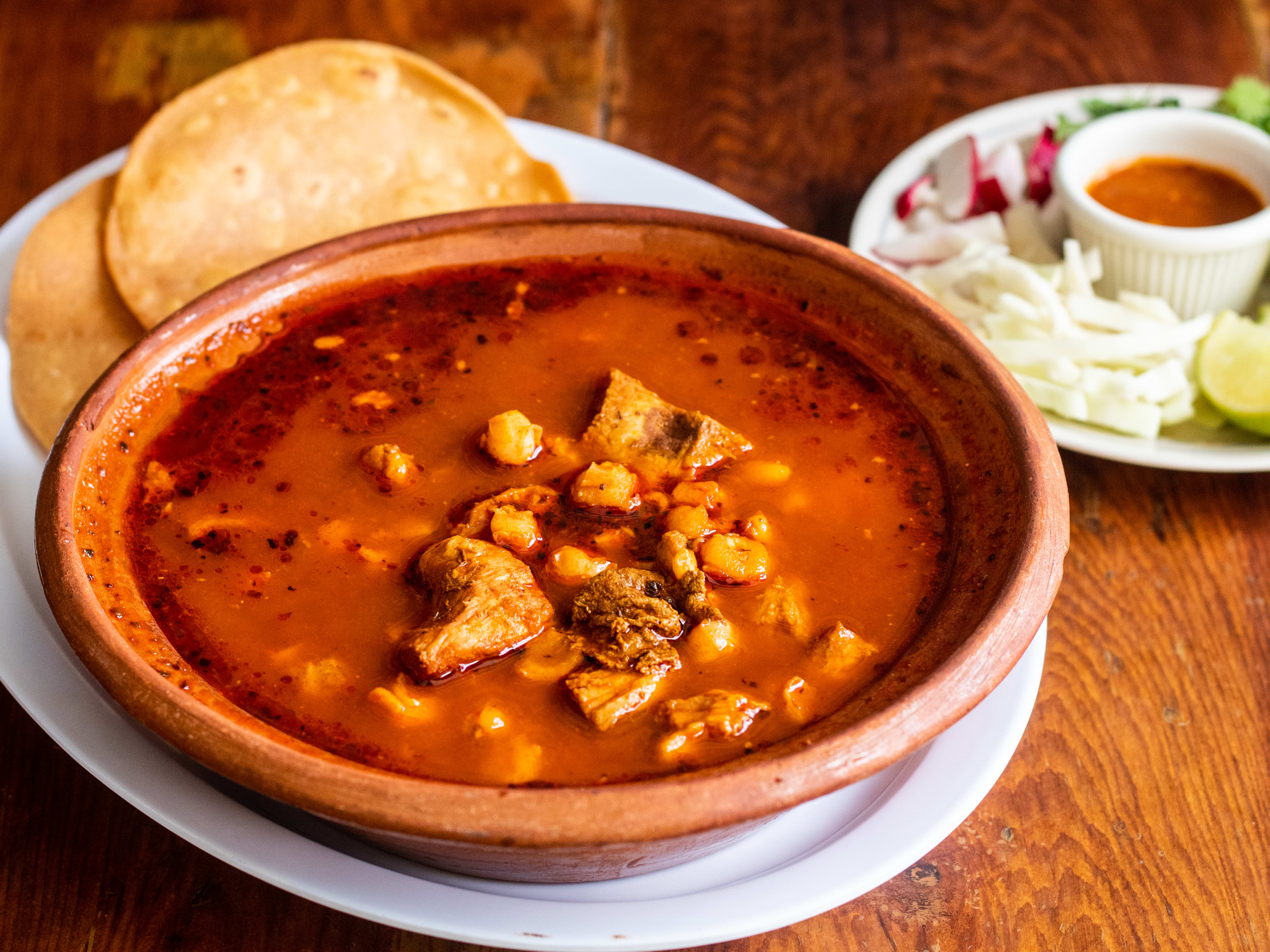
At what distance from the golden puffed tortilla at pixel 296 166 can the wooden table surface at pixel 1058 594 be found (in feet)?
2.69

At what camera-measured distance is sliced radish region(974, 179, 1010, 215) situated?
400 cm

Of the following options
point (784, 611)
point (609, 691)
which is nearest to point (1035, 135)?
point (784, 611)

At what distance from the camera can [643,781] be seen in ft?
6.44

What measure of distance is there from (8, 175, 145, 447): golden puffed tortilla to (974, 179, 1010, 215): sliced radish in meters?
2.62

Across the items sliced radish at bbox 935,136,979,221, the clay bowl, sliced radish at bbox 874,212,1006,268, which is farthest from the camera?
sliced radish at bbox 935,136,979,221

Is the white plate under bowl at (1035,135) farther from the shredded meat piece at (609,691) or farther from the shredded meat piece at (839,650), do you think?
the shredded meat piece at (609,691)

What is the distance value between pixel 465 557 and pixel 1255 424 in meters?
2.15

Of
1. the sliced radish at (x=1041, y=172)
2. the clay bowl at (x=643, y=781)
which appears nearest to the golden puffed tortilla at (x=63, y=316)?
the clay bowl at (x=643, y=781)

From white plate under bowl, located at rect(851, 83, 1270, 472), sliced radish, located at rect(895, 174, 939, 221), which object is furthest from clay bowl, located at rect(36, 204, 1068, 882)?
sliced radish, located at rect(895, 174, 939, 221)

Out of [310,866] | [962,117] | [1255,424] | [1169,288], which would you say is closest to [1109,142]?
[1169,288]

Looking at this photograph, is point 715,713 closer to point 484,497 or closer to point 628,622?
point 628,622

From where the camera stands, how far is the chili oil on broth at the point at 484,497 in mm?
2074

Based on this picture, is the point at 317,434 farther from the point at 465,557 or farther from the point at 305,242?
the point at 305,242

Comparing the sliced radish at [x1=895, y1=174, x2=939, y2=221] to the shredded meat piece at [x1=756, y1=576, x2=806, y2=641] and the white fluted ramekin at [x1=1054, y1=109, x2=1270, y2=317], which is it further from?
A: the shredded meat piece at [x1=756, y1=576, x2=806, y2=641]
